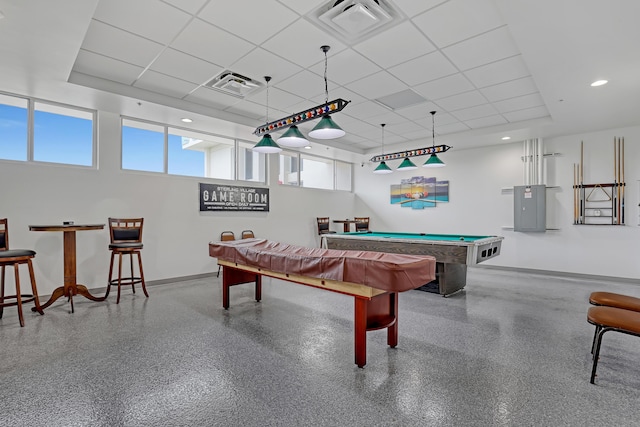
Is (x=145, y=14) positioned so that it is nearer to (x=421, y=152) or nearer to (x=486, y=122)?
(x=421, y=152)

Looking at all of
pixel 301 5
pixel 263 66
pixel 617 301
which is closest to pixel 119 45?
pixel 263 66

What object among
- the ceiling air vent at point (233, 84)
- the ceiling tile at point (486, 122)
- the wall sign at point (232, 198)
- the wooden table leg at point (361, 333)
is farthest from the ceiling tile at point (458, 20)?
the wall sign at point (232, 198)

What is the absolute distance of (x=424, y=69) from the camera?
164 inches

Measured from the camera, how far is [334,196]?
30.7ft

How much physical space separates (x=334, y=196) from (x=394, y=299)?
646cm

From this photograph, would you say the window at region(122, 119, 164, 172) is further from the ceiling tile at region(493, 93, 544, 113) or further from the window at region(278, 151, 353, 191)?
the ceiling tile at region(493, 93, 544, 113)

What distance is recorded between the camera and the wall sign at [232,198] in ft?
21.3

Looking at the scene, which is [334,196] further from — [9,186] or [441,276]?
[9,186]

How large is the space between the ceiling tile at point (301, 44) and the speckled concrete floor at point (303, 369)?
3223mm

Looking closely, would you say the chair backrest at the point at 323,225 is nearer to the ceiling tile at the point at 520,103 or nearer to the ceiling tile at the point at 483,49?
the ceiling tile at the point at 520,103

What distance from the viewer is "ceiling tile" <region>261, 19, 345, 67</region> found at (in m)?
3.31

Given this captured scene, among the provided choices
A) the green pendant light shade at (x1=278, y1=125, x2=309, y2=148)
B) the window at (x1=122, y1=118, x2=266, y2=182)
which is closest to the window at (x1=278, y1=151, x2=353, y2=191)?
the window at (x1=122, y1=118, x2=266, y2=182)

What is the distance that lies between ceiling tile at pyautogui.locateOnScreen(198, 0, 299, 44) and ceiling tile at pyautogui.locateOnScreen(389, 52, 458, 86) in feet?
5.55

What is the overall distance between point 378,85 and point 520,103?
2584mm
